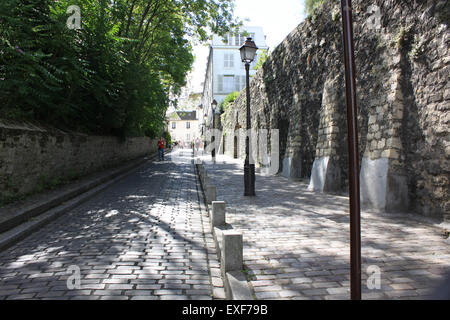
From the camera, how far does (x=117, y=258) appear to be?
3303 mm

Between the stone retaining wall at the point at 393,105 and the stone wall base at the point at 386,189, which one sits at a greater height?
the stone retaining wall at the point at 393,105

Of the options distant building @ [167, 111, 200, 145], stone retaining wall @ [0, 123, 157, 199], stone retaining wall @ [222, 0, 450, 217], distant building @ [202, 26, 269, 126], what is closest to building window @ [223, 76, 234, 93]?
distant building @ [202, 26, 269, 126]

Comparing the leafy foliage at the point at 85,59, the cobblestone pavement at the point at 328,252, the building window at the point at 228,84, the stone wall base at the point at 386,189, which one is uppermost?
the building window at the point at 228,84

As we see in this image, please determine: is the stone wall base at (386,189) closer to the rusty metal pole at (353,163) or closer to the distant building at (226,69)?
the rusty metal pole at (353,163)

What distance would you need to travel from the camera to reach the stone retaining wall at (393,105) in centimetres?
457

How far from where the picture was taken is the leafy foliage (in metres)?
6.16

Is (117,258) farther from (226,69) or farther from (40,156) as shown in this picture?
(226,69)

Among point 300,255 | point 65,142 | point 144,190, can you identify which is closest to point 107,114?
point 65,142

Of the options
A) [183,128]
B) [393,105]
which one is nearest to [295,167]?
[393,105]

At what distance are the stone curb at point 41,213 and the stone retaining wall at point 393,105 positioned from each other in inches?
236

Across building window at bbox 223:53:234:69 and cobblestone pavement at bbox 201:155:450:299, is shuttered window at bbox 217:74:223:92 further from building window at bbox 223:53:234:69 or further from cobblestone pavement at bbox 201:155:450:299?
cobblestone pavement at bbox 201:155:450:299

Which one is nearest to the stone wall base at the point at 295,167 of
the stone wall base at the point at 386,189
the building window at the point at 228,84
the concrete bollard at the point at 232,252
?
the stone wall base at the point at 386,189

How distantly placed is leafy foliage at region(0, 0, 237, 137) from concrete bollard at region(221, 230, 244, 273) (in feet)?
19.3

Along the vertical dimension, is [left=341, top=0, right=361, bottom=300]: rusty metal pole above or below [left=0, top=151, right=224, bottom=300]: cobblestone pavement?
above
